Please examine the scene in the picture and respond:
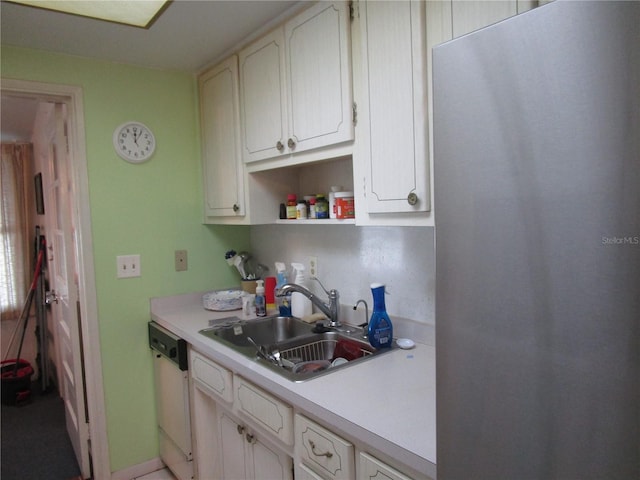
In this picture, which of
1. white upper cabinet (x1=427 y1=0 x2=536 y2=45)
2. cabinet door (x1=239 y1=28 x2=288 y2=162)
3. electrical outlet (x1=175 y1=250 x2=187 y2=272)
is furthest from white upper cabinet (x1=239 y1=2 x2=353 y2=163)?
electrical outlet (x1=175 y1=250 x2=187 y2=272)

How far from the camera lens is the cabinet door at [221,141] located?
2105 mm

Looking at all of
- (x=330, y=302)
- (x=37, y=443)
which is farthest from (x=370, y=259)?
(x=37, y=443)

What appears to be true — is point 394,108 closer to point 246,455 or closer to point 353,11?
point 353,11

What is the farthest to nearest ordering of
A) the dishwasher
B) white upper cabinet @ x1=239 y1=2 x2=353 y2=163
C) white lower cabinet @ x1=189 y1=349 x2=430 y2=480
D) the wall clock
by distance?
1. the wall clock
2. the dishwasher
3. white upper cabinet @ x1=239 y1=2 x2=353 y2=163
4. white lower cabinet @ x1=189 y1=349 x2=430 y2=480

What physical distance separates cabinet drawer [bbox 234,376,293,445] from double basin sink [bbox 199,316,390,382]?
90 millimetres

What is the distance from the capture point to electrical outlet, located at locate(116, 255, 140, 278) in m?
2.23

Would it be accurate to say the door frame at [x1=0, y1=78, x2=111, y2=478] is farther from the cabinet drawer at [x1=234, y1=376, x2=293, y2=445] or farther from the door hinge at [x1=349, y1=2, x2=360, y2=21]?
the door hinge at [x1=349, y1=2, x2=360, y2=21]

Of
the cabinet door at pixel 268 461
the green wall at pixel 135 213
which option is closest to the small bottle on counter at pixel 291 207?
the green wall at pixel 135 213

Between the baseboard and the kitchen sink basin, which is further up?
the kitchen sink basin

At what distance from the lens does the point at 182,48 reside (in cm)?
205

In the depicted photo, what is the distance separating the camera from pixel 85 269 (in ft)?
6.98

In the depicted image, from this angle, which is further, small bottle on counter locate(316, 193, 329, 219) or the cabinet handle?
small bottle on counter locate(316, 193, 329, 219)

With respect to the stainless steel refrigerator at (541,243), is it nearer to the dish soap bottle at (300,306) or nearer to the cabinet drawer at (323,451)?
the cabinet drawer at (323,451)

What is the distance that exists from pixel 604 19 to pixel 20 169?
4.39 m
